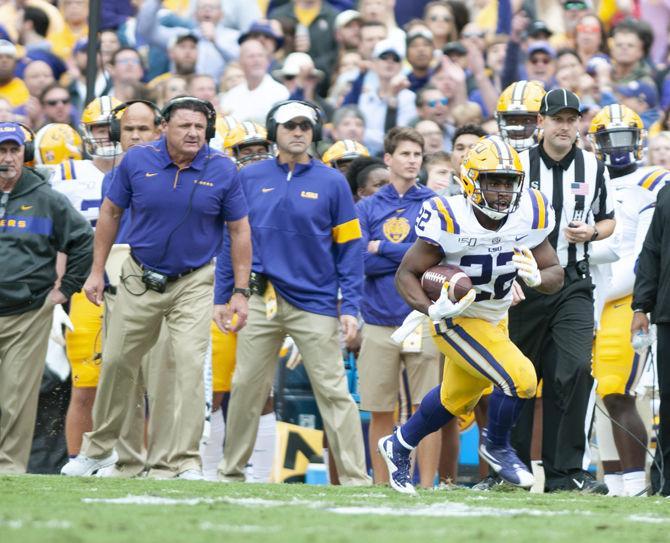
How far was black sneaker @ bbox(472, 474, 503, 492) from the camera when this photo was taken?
883 centimetres

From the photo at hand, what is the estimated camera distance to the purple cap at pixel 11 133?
9414 mm

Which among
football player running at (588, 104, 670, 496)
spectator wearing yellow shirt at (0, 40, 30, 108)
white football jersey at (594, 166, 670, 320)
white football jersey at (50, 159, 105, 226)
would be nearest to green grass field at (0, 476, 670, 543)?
football player running at (588, 104, 670, 496)

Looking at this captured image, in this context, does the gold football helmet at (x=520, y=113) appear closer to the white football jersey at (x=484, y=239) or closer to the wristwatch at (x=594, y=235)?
the wristwatch at (x=594, y=235)

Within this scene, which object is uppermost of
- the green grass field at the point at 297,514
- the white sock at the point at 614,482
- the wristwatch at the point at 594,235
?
the wristwatch at the point at 594,235

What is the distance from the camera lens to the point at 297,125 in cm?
941

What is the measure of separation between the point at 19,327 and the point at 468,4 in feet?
25.9

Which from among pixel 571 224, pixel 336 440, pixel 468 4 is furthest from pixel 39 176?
pixel 468 4

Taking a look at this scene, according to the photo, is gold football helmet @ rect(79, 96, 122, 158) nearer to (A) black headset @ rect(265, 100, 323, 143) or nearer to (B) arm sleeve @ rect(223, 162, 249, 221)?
(A) black headset @ rect(265, 100, 323, 143)

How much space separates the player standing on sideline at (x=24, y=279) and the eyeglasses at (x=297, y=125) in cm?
139

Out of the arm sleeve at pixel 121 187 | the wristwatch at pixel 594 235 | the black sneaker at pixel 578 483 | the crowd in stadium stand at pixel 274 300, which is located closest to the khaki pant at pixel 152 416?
the crowd in stadium stand at pixel 274 300

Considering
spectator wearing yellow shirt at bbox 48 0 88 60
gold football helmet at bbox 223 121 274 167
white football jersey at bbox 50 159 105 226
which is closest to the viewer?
white football jersey at bbox 50 159 105 226

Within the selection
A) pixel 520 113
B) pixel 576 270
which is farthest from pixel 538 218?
pixel 520 113

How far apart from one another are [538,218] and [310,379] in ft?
6.36

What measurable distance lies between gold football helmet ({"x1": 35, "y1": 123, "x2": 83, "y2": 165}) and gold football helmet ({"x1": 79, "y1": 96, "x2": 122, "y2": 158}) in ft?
3.21
